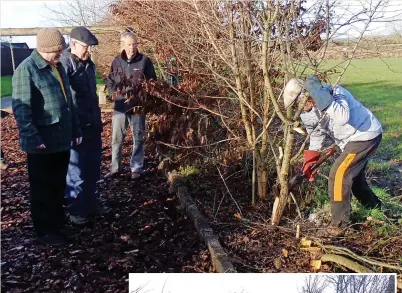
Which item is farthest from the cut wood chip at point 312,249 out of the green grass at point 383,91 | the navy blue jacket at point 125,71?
the navy blue jacket at point 125,71

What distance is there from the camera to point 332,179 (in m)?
2.79

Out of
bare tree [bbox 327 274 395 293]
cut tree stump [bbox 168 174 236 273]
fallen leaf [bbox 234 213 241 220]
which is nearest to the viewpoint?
bare tree [bbox 327 274 395 293]

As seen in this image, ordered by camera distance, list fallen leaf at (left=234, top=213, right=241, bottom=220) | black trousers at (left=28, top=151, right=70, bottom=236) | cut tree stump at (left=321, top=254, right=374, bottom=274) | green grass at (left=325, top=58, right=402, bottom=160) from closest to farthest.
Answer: cut tree stump at (left=321, top=254, right=374, bottom=274) → black trousers at (left=28, top=151, right=70, bottom=236) → green grass at (left=325, top=58, right=402, bottom=160) → fallen leaf at (left=234, top=213, right=241, bottom=220)

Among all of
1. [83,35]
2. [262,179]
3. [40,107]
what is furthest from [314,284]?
[83,35]

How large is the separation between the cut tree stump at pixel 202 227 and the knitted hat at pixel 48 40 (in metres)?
1.27

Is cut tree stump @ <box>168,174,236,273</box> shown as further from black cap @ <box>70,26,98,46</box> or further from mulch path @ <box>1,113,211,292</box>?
black cap @ <box>70,26,98,46</box>

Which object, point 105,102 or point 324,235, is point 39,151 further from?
point 105,102

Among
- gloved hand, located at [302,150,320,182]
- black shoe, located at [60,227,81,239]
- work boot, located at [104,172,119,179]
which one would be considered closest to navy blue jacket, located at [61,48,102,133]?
black shoe, located at [60,227,81,239]

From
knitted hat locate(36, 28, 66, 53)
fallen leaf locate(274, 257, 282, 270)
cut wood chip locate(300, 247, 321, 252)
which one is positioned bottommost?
fallen leaf locate(274, 257, 282, 270)

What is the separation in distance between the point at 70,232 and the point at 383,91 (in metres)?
7.76

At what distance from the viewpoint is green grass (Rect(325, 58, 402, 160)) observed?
2.74 meters

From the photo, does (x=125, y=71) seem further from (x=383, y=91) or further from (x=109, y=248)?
(x=383, y=91)

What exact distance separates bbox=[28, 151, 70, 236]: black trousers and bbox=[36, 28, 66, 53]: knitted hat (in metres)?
0.56

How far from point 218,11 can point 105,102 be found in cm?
515
